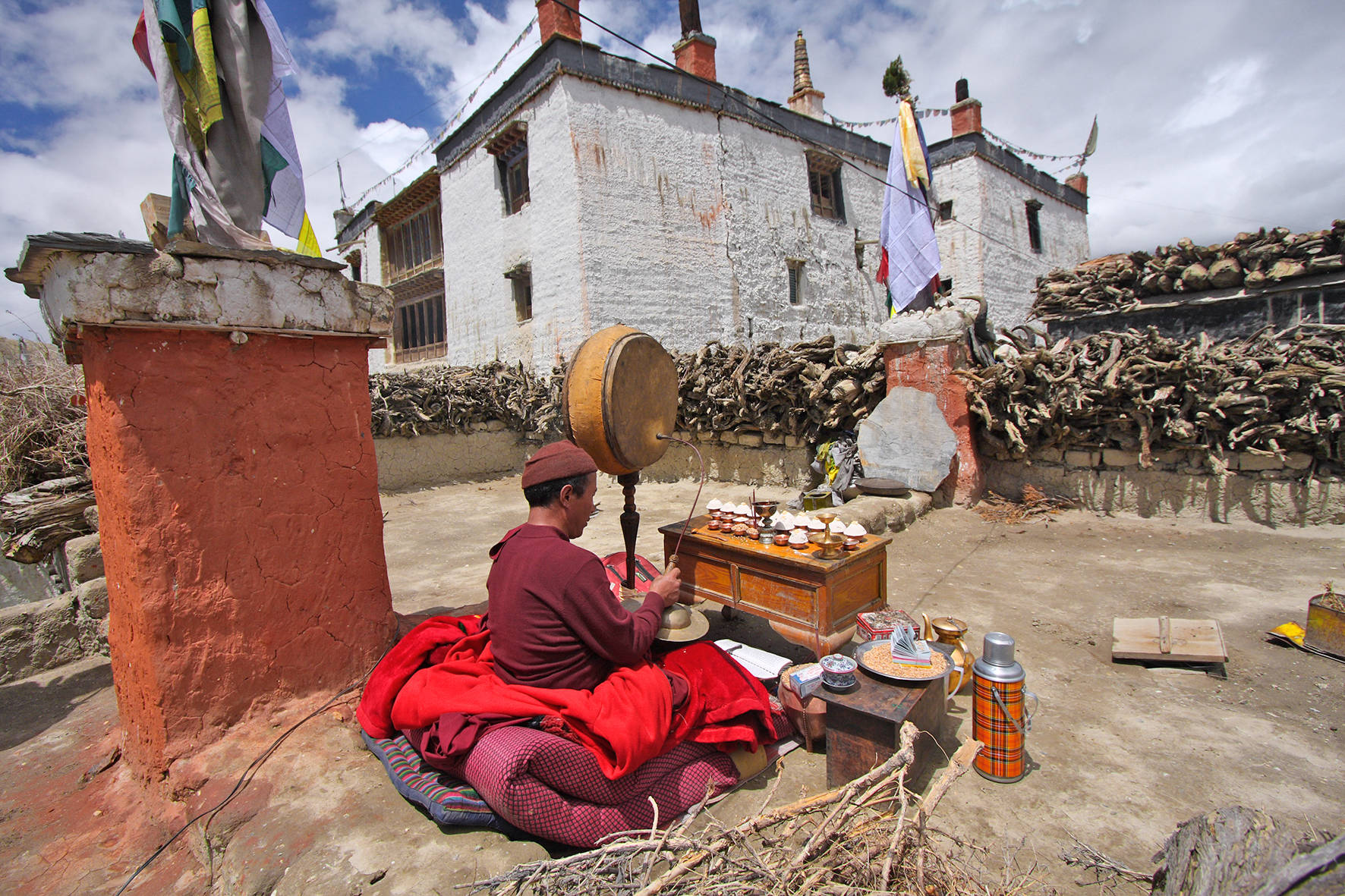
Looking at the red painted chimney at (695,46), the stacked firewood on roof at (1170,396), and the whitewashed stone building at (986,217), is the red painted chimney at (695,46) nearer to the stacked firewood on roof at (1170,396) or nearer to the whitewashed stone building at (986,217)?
the whitewashed stone building at (986,217)

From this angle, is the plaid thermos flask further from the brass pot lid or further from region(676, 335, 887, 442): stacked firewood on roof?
region(676, 335, 887, 442): stacked firewood on roof

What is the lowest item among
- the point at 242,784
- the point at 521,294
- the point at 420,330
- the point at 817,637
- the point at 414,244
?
the point at 242,784

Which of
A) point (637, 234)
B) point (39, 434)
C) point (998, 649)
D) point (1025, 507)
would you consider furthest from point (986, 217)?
point (39, 434)

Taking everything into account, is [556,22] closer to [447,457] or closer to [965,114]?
[447,457]

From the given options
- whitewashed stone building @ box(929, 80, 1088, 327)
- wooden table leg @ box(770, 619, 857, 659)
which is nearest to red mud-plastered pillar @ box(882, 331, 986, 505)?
wooden table leg @ box(770, 619, 857, 659)

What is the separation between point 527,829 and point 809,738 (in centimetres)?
130

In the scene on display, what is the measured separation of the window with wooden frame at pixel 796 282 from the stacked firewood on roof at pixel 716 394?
289 inches

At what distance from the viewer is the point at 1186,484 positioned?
5.91m

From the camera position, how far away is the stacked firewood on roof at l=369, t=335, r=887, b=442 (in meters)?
7.76

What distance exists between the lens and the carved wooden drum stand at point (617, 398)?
2820mm

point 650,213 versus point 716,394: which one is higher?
point 650,213

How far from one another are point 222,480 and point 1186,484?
7.68 m

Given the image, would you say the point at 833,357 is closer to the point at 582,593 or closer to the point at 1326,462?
the point at 1326,462

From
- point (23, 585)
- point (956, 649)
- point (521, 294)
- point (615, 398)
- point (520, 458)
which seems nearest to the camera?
point (615, 398)
